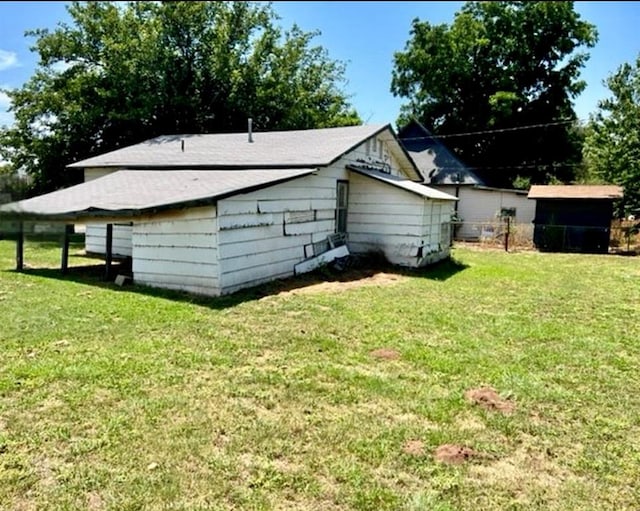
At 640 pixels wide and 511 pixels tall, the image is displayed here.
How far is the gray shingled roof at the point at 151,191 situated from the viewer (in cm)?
812

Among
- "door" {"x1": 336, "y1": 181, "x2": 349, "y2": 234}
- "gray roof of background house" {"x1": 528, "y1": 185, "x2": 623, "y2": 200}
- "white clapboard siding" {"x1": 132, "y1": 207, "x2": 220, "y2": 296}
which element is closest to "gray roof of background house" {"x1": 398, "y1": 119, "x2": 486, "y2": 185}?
"gray roof of background house" {"x1": 528, "y1": 185, "x2": 623, "y2": 200}

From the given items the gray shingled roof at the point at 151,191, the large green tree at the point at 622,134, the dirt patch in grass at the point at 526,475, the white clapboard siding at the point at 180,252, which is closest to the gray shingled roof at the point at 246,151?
the gray shingled roof at the point at 151,191

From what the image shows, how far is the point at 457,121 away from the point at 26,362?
103ft

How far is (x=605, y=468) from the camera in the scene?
3.23m

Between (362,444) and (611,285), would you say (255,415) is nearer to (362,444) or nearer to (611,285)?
(362,444)

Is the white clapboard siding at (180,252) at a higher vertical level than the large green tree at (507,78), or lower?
lower

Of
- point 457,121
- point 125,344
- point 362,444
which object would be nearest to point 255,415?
point 362,444

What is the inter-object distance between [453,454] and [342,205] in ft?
32.4

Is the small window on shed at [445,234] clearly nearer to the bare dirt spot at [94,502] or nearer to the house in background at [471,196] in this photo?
the house in background at [471,196]

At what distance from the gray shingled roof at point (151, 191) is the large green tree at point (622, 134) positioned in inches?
545

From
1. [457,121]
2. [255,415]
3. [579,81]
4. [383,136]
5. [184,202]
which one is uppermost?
[579,81]

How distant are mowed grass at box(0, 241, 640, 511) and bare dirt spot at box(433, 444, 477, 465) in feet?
0.17

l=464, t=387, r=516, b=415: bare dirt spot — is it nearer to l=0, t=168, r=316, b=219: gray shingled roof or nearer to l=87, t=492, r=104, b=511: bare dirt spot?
l=87, t=492, r=104, b=511: bare dirt spot

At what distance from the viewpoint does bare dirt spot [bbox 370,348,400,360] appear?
5.34 m
